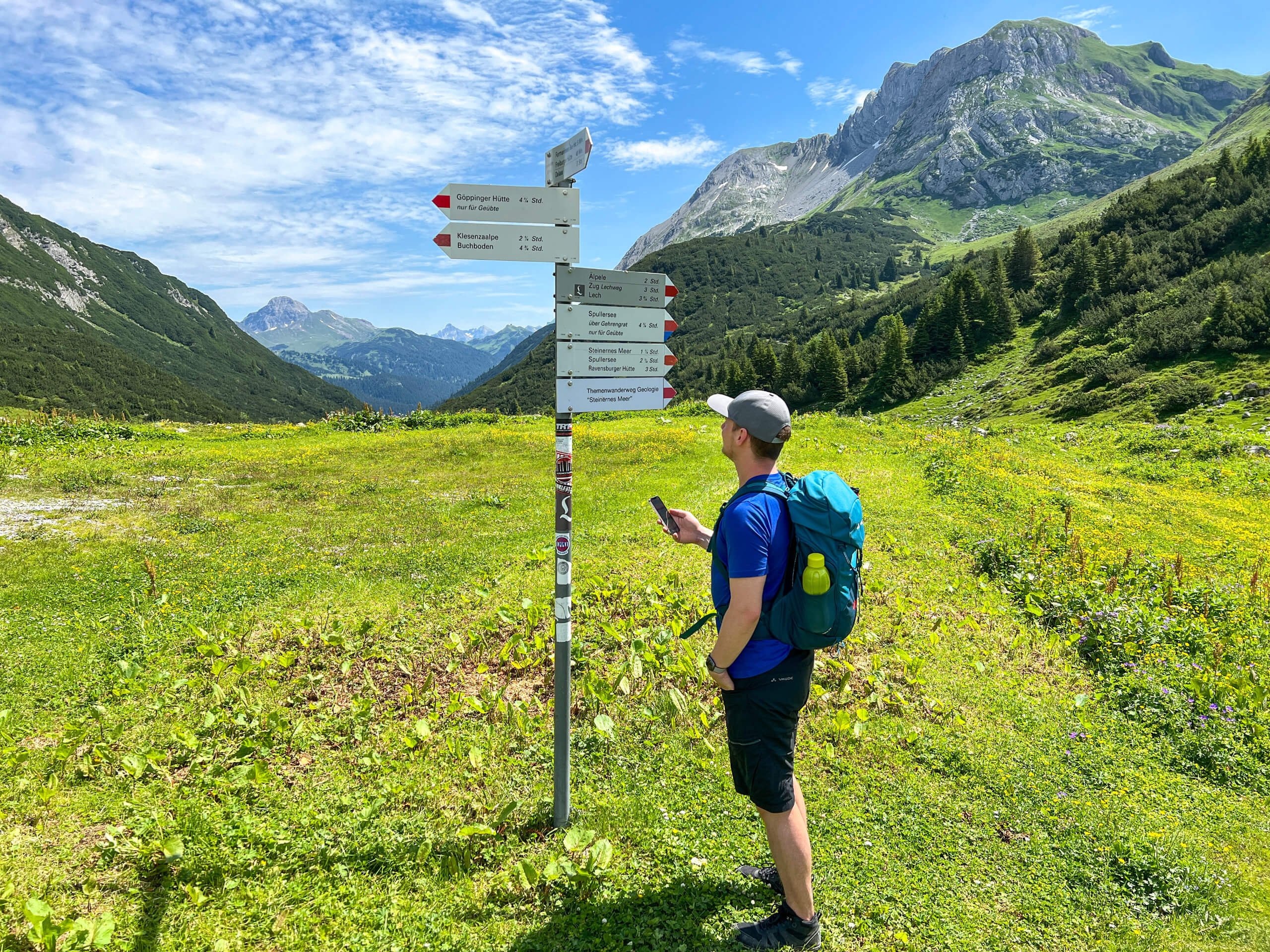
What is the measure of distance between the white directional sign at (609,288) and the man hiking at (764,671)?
1274 millimetres

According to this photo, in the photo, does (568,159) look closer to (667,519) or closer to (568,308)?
(568,308)

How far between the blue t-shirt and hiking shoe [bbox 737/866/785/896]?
201 centimetres

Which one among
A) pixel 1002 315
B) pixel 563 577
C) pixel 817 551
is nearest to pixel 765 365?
pixel 1002 315

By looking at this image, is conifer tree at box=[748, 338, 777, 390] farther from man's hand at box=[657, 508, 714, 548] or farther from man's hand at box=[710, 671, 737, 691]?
man's hand at box=[710, 671, 737, 691]

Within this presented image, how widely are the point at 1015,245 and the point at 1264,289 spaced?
4997 centimetres

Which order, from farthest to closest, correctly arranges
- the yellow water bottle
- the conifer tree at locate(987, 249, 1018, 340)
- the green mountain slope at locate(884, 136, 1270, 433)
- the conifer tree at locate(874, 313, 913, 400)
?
the conifer tree at locate(987, 249, 1018, 340) < the conifer tree at locate(874, 313, 913, 400) < the green mountain slope at locate(884, 136, 1270, 433) < the yellow water bottle

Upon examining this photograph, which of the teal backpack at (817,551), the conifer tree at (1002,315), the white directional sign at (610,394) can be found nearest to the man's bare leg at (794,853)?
the teal backpack at (817,551)

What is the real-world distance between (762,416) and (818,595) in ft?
Result: 3.88

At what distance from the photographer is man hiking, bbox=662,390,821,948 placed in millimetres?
3656

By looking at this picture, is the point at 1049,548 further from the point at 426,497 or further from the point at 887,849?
the point at 426,497

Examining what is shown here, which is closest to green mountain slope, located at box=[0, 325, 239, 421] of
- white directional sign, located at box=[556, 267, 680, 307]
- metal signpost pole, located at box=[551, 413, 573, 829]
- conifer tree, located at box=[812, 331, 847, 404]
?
conifer tree, located at box=[812, 331, 847, 404]

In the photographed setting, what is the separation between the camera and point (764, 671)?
382cm

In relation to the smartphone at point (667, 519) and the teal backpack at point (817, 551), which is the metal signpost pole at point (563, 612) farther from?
the teal backpack at point (817, 551)

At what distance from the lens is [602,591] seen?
985cm
